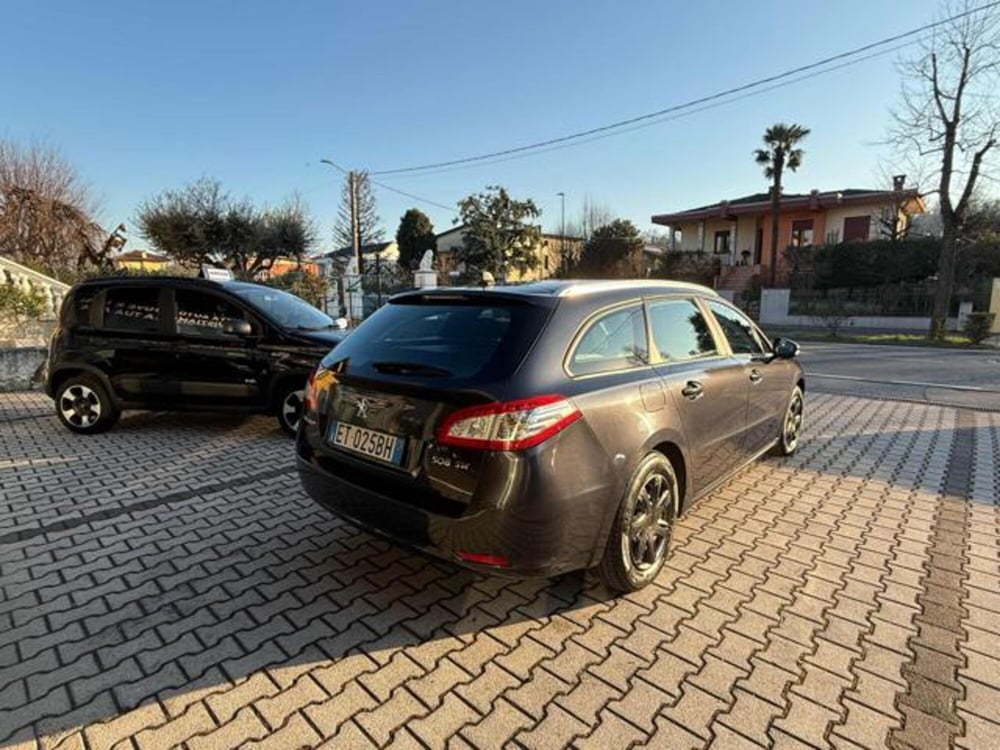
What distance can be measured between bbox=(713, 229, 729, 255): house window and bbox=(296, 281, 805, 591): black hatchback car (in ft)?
118

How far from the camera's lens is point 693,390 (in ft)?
10.5

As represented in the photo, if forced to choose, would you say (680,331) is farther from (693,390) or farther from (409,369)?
(409,369)

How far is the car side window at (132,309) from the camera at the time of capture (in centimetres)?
569

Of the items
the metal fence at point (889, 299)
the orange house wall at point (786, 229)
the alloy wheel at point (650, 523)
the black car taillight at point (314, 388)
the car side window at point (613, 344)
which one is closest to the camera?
the car side window at point (613, 344)

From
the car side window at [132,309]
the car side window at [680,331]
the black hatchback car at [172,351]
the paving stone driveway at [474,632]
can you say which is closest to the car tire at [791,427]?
the paving stone driveway at [474,632]

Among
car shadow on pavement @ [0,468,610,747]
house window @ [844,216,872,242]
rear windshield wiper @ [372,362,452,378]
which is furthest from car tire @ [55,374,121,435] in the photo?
house window @ [844,216,872,242]

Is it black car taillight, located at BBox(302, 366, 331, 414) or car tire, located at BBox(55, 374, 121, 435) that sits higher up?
black car taillight, located at BBox(302, 366, 331, 414)

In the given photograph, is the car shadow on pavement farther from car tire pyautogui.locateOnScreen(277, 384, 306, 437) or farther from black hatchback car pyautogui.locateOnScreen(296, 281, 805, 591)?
car tire pyautogui.locateOnScreen(277, 384, 306, 437)

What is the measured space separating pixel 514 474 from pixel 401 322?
128 cm

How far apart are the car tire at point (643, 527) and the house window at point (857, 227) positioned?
34445 millimetres

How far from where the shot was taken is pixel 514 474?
2.26 metres

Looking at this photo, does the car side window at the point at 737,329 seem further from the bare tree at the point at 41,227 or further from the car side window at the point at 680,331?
the bare tree at the point at 41,227

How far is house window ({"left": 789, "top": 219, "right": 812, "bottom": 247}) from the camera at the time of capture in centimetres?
3319

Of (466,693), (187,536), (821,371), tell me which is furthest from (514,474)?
(821,371)
